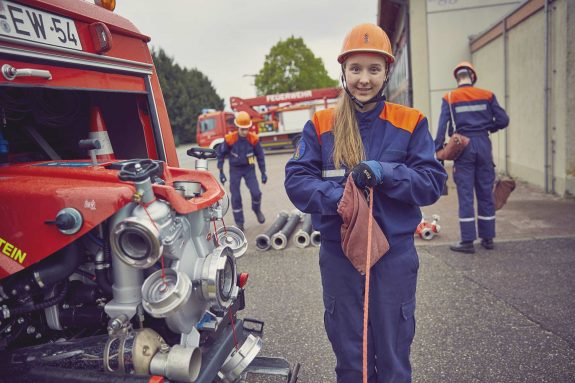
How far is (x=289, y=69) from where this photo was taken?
39.8 meters

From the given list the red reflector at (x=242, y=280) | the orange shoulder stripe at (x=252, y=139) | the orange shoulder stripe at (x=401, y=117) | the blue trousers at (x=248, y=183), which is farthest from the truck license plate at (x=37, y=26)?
the orange shoulder stripe at (x=252, y=139)

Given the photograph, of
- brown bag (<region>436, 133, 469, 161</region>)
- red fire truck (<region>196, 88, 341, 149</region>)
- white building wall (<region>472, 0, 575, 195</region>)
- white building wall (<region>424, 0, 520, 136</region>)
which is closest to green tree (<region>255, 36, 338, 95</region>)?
red fire truck (<region>196, 88, 341, 149</region>)

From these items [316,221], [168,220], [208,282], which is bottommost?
[208,282]

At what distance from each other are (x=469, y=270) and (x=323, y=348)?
2220 mm

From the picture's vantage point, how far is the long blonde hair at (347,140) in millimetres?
2131

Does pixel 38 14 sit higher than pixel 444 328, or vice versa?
pixel 38 14

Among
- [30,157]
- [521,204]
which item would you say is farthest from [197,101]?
[30,157]

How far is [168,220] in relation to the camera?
1839mm

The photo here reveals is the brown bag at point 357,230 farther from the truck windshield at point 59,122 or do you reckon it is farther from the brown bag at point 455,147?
the brown bag at point 455,147

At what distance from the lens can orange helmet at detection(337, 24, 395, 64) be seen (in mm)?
2104

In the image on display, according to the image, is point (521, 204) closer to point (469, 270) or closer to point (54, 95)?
point (469, 270)

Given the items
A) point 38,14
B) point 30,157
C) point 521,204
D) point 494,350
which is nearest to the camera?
point 38,14

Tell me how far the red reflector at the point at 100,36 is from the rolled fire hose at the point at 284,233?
390cm

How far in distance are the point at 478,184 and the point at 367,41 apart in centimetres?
374
